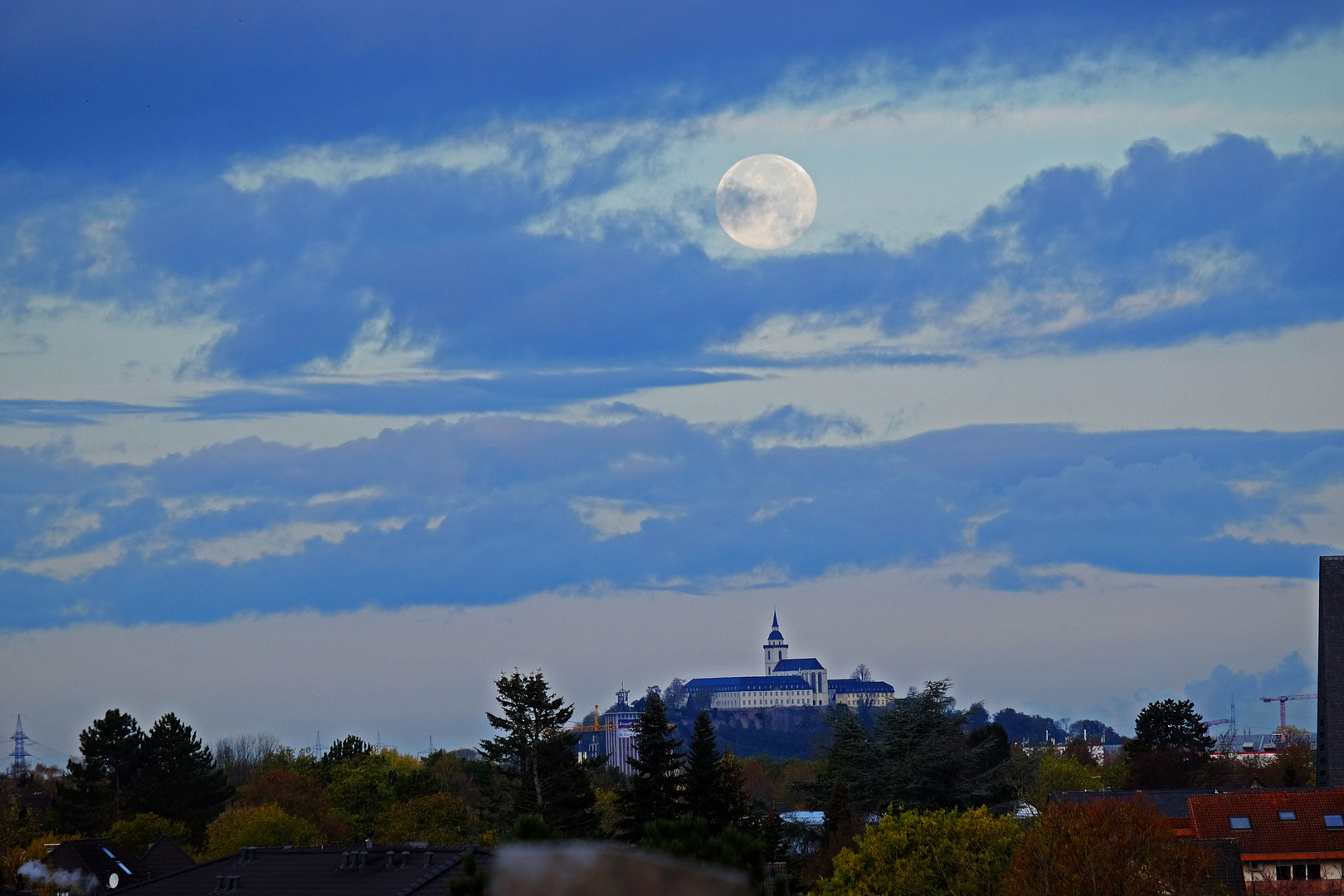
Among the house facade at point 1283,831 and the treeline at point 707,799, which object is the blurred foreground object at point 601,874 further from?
the house facade at point 1283,831

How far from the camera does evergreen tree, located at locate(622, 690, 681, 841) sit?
47.2 meters

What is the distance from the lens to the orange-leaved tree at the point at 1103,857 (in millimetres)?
29594

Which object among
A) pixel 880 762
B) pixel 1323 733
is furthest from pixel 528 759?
pixel 1323 733

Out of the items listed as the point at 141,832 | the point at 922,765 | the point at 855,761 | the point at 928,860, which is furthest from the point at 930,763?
the point at 141,832

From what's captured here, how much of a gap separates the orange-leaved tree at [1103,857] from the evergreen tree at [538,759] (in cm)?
Result: 2201

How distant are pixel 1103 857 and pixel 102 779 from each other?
66.4 metres

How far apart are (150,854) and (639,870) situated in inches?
2738

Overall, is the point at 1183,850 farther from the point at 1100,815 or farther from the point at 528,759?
the point at 528,759

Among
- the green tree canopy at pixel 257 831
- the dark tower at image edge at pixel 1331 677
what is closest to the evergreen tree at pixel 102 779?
the green tree canopy at pixel 257 831

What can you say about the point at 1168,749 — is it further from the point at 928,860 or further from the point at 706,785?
the point at 928,860

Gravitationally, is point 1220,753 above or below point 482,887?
below

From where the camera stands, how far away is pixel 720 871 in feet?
12.4

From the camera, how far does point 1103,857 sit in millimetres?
29984

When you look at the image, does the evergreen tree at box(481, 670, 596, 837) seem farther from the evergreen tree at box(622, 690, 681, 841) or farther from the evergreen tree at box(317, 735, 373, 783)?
the evergreen tree at box(317, 735, 373, 783)
